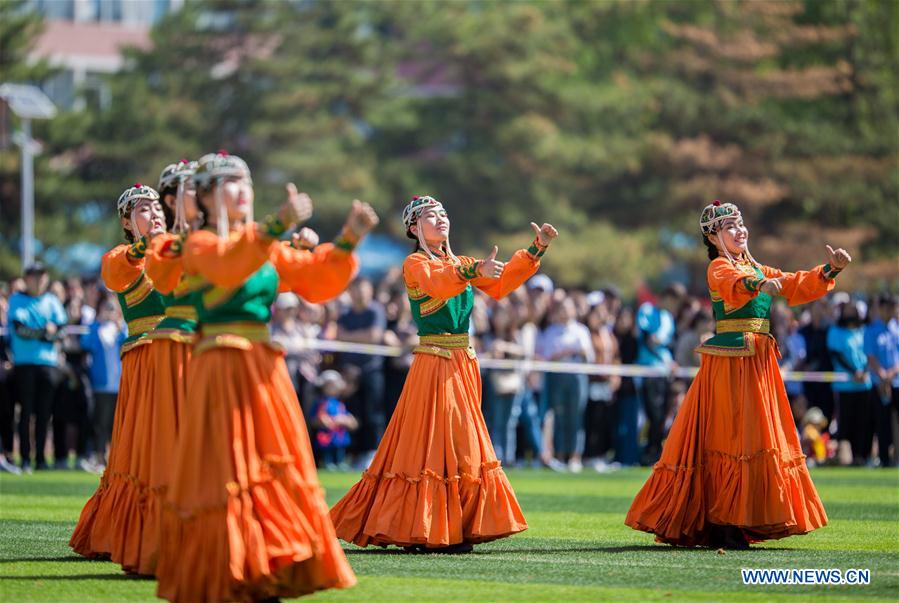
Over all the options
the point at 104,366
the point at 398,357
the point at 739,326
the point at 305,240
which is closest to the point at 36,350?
the point at 104,366

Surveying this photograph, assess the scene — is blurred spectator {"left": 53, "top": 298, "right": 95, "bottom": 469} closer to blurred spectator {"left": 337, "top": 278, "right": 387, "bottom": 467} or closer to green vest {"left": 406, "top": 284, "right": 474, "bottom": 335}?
blurred spectator {"left": 337, "top": 278, "right": 387, "bottom": 467}

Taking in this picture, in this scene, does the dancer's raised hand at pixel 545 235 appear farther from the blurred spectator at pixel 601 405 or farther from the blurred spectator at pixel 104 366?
A: the blurred spectator at pixel 601 405

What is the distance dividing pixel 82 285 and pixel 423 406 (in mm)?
12247

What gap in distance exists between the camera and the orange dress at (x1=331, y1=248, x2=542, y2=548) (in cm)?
1198

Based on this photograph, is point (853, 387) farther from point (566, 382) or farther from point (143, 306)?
Answer: point (143, 306)

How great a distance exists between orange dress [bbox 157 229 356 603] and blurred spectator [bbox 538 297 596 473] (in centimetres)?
1337

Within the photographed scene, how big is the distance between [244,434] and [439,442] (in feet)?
11.2

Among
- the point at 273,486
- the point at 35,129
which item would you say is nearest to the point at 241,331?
the point at 273,486

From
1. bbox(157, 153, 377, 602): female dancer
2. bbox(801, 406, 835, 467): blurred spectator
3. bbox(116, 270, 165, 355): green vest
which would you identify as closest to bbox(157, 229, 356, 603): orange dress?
bbox(157, 153, 377, 602): female dancer

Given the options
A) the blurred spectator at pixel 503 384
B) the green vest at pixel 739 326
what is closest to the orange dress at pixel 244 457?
the green vest at pixel 739 326

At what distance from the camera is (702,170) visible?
151 feet

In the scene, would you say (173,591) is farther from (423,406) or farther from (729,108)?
(729,108)

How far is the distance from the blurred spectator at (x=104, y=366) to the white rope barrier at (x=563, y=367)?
1.01 meters

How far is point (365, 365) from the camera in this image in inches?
864
